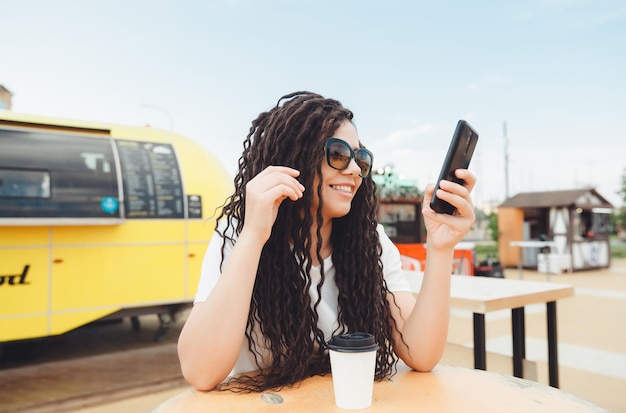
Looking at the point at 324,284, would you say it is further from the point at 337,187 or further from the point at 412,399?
the point at 412,399

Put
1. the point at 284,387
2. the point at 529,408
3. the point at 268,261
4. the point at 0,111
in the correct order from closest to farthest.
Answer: the point at 529,408, the point at 284,387, the point at 268,261, the point at 0,111

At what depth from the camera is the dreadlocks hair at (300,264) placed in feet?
4.50

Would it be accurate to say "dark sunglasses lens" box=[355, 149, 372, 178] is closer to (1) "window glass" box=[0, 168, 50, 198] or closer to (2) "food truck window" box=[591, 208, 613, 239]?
(1) "window glass" box=[0, 168, 50, 198]

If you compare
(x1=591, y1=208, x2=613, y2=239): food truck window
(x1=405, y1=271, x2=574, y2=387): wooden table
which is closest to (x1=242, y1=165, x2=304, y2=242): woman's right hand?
(x1=405, y1=271, x2=574, y2=387): wooden table

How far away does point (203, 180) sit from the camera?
4973 mm

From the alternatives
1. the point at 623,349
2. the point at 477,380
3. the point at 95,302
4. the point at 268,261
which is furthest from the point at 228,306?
the point at 623,349

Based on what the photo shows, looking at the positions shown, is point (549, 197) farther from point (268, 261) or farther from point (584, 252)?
point (268, 261)

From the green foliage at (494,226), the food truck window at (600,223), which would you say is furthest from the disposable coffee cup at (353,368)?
the food truck window at (600,223)

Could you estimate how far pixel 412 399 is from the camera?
1.20 m

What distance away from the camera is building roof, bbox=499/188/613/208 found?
13.6 metres

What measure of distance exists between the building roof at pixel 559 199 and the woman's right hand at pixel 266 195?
14.2 meters

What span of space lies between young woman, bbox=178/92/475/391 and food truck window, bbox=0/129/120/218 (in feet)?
10.4

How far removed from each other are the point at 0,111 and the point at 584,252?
14542 mm

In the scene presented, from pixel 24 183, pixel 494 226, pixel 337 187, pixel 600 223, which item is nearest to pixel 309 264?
pixel 337 187
